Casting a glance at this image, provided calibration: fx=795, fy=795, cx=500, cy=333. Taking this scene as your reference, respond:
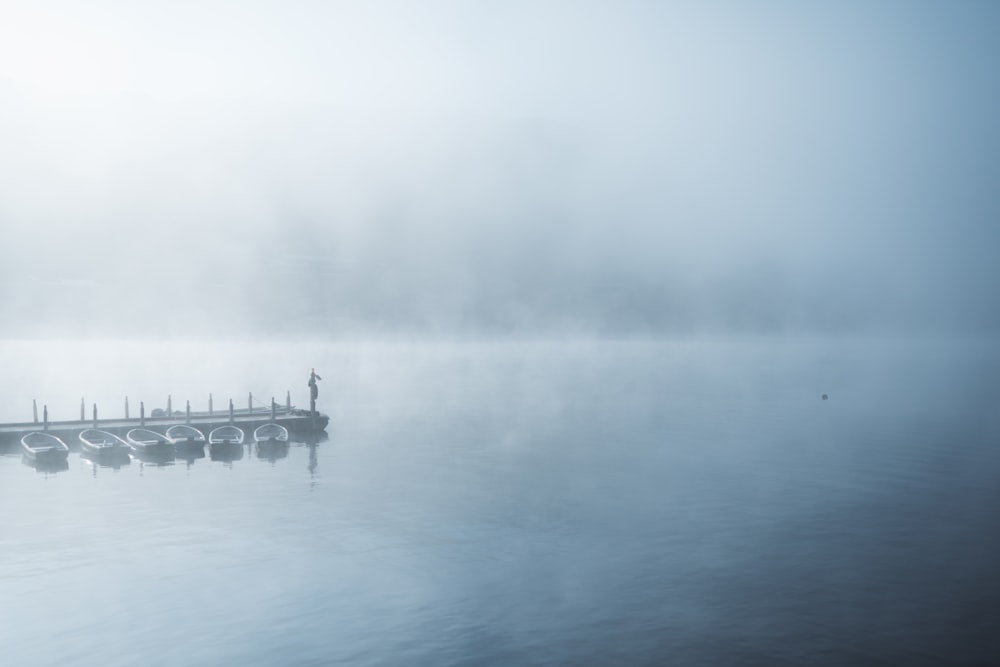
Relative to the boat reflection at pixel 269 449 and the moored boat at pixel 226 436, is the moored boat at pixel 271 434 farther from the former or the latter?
the moored boat at pixel 226 436

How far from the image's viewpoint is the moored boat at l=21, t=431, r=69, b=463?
231ft

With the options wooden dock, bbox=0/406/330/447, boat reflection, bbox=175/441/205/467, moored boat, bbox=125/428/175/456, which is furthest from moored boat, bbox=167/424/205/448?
wooden dock, bbox=0/406/330/447

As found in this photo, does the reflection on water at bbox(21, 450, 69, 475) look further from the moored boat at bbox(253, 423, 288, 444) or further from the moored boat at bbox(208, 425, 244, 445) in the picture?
the moored boat at bbox(253, 423, 288, 444)

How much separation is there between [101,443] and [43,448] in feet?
18.1

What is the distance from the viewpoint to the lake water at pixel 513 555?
31344 mm

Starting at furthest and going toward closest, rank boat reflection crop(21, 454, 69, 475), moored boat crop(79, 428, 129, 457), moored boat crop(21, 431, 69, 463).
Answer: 1. moored boat crop(79, 428, 129, 457)
2. moored boat crop(21, 431, 69, 463)
3. boat reflection crop(21, 454, 69, 475)

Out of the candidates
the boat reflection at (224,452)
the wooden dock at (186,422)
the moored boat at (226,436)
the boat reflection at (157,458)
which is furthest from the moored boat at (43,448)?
the moored boat at (226,436)

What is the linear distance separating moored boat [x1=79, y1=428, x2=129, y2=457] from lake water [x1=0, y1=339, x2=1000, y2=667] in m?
1.78

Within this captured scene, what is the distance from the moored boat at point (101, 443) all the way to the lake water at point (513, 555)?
1.78 metres

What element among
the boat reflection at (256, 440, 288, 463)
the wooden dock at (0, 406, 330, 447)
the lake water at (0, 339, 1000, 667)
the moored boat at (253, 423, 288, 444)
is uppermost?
the wooden dock at (0, 406, 330, 447)

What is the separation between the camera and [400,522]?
166 ft

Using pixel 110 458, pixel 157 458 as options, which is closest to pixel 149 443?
pixel 157 458

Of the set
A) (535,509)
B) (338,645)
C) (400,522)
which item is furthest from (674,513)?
(338,645)

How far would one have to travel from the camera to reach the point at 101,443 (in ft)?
249
